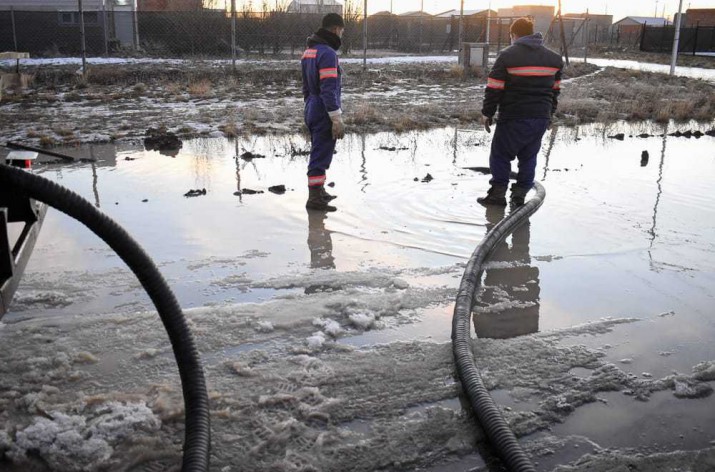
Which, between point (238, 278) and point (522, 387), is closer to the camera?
point (522, 387)

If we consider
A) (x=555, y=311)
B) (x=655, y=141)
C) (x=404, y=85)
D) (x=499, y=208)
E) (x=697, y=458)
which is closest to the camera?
(x=697, y=458)

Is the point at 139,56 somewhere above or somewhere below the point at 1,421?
above

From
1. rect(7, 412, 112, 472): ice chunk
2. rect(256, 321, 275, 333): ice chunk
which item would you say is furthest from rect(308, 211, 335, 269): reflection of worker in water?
rect(7, 412, 112, 472): ice chunk

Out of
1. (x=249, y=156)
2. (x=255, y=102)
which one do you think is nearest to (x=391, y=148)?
(x=249, y=156)

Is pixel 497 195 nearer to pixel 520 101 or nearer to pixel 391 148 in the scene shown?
pixel 520 101

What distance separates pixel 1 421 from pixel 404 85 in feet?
57.5

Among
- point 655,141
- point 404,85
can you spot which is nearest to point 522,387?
point 655,141

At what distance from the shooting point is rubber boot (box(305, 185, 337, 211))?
6.45 meters

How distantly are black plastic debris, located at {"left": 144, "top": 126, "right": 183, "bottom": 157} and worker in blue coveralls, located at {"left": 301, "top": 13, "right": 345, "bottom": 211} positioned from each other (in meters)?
3.22

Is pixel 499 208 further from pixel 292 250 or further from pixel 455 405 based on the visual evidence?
pixel 455 405

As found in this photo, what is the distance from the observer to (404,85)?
1938 centimetres

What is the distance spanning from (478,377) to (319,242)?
265cm

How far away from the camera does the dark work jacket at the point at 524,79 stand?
6516 mm

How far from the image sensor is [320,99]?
6.54 metres
